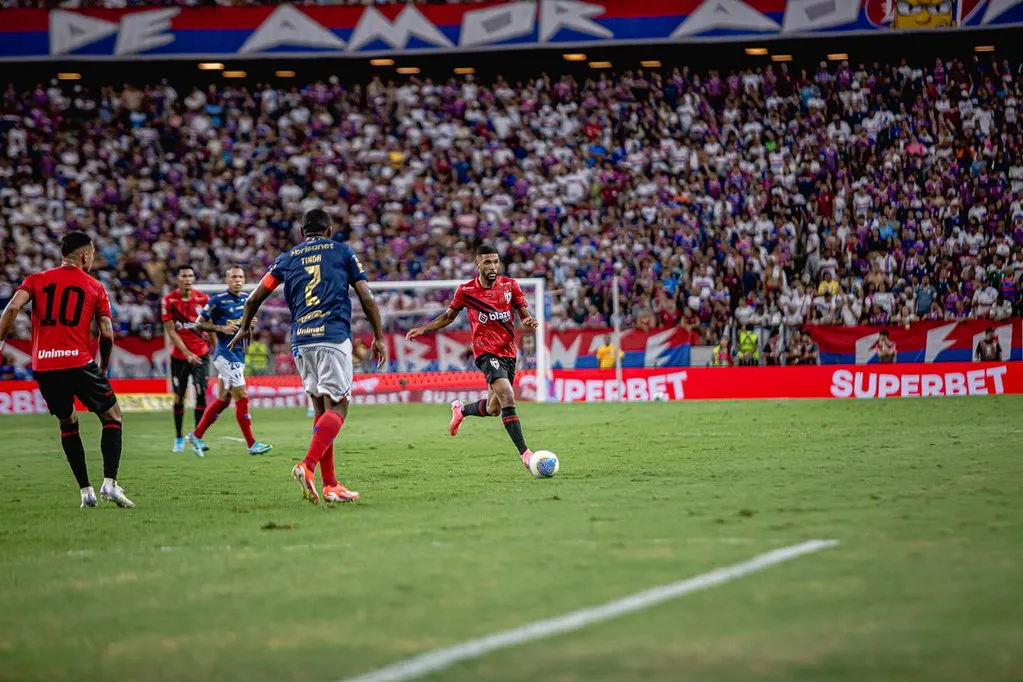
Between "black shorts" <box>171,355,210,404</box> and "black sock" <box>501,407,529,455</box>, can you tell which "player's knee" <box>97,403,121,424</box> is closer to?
"black sock" <box>501,407,529,455</box>

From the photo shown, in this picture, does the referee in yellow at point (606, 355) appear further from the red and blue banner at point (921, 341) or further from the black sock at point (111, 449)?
the black sock at point (111, 449)

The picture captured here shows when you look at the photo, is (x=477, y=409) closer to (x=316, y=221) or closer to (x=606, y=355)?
(x=316, y=221)

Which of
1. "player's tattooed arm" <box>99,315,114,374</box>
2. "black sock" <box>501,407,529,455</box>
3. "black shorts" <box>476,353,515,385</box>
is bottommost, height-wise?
"black sock" <box>501,407,529,455</box>

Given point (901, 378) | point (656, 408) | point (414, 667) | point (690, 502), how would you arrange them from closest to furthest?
point (414, 667), point (690, 502), point (656, 408), point (901, 378)

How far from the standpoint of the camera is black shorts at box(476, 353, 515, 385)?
44.6 ft

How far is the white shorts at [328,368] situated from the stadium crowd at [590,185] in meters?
19.4

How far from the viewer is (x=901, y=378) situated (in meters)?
27.7

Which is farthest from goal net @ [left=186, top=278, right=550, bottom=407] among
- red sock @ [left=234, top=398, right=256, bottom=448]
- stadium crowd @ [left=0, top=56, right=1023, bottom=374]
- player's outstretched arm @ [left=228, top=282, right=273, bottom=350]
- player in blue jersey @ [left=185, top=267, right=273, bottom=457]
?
player's outstretched arm @ [left=228, top=282, right=273, bottom=350]

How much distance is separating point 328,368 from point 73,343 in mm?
2174

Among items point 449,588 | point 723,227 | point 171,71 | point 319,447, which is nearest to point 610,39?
point 723,227

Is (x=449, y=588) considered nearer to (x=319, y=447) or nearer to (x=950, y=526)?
(x=950, y=526)

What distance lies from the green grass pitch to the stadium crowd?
16512 millimetres

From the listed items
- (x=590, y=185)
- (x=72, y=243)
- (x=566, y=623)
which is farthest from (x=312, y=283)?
(x=590, y=185)

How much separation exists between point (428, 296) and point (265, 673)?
26737mm
